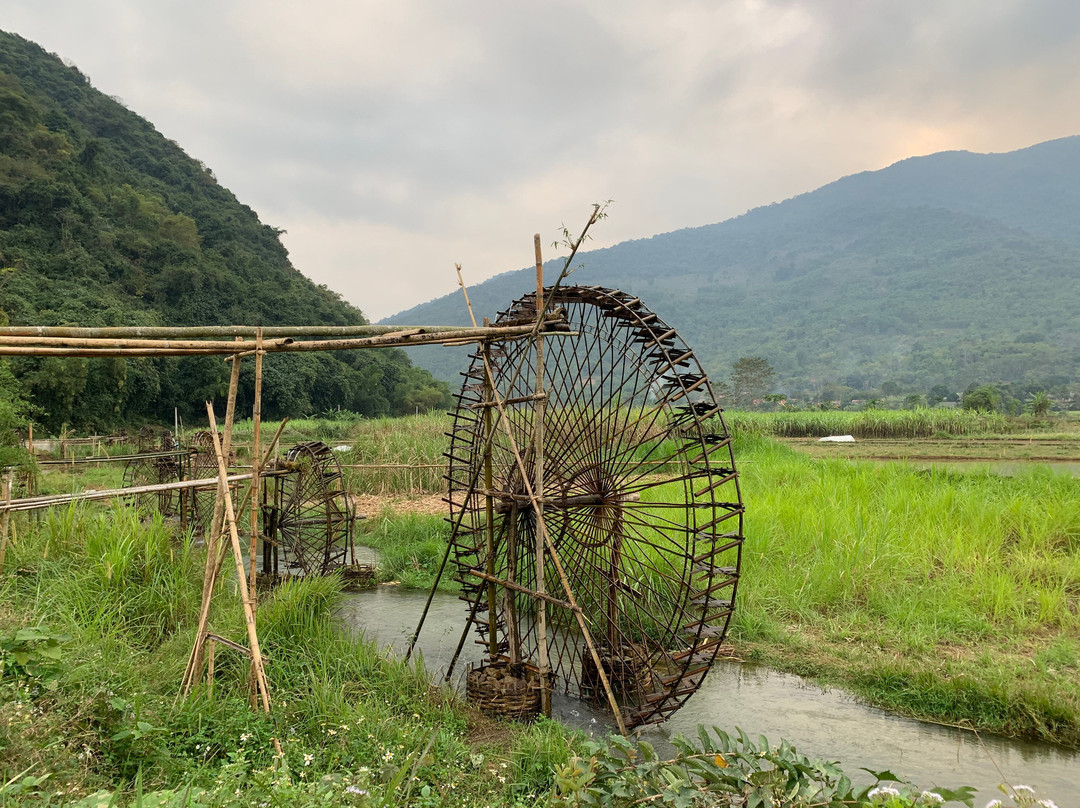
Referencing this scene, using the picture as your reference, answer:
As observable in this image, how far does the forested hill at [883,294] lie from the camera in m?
92.4

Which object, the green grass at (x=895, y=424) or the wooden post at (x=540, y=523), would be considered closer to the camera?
the wooden post at (x=540, y=523)

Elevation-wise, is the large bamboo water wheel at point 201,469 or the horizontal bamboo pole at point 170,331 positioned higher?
the horizontal bamboo pole at point 170,331

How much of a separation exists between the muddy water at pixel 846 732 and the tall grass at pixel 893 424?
17.4 meters

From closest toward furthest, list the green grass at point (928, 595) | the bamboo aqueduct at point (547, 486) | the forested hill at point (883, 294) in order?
1. the bamboo aqueduct at point (547, 486)
2. the green grass at point (928, 595)
3. the forested hill at point (883, 294)

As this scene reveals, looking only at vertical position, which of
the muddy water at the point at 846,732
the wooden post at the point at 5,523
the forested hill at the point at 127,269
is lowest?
the muddy water at the point at 846,732

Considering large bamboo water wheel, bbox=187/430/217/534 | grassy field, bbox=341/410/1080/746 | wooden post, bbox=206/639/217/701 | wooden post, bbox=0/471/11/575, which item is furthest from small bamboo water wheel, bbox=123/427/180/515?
wooden post, bbox=206/639/217/701

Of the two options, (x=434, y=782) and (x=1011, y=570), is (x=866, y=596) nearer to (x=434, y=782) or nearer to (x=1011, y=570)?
(x=1011, y=570)

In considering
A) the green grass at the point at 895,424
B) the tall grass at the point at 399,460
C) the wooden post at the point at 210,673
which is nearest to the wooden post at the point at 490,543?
the wooden post at the point at 210,673

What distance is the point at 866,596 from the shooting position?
27.6 ft

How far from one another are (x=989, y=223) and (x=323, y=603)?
627 feet

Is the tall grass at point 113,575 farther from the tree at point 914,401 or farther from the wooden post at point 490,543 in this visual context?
the tree at point 914,401

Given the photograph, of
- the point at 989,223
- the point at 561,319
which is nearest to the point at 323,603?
the point at 561,319

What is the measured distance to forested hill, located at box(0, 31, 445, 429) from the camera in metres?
31.2

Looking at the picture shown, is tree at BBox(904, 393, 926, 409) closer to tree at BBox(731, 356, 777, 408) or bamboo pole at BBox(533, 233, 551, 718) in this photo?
tree at BBox(731, 356, 777, 408)
